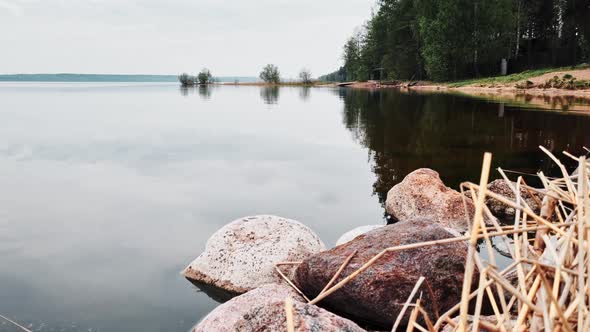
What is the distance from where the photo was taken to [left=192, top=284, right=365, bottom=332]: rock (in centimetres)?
410

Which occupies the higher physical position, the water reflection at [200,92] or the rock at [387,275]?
the water reflection at [200,92]

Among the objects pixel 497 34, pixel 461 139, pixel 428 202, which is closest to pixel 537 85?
pixel 497 34

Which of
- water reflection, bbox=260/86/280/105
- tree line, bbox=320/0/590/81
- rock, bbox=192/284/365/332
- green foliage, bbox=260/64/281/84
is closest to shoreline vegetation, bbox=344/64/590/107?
tree line, bbox=320/0/590/81

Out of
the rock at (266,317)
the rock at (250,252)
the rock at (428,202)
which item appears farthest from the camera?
the rock at (428,202)

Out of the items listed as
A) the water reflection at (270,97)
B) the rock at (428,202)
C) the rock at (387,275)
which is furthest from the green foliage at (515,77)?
the rock at (387,275)

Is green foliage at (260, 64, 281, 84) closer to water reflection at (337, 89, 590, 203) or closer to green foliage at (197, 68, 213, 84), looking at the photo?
green foliage at (197, 68, 213, 84)

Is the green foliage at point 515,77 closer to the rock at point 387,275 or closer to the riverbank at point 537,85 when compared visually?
the riverbank at point 537,85

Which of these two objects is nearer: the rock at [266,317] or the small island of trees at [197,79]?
the rock at [266,317]

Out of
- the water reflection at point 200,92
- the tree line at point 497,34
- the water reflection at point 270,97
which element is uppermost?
the tree line at point 497,34

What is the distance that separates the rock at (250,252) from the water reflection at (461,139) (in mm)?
5303

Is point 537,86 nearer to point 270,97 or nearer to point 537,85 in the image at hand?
point 537,85

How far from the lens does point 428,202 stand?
33.3 ft

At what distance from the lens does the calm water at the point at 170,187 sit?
7.27 metres

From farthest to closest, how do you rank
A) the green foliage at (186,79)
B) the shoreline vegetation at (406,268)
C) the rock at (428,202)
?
the green foliage at (186,79), the rock at (428,202), the shoreline vegetation at (406,268)
